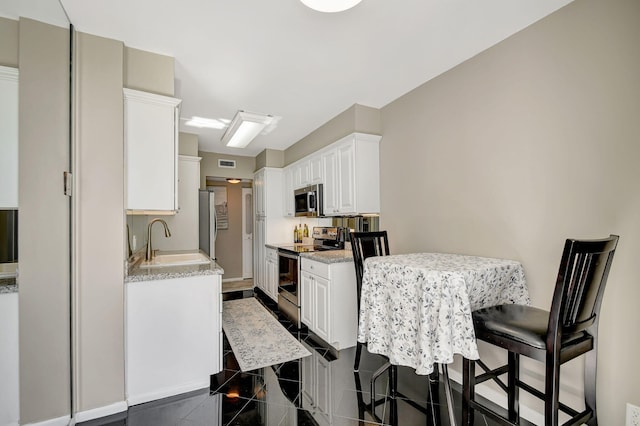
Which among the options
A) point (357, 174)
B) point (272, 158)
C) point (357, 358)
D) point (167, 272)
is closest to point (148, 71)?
point (167, 272)

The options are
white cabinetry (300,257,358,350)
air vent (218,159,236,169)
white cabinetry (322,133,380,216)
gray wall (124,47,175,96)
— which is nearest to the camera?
gray wall (124,47,175,96)

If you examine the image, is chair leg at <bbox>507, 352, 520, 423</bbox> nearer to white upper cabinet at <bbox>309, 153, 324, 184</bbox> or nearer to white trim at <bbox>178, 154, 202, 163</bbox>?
white upper cabinet at <bbox>309, 153, 324, 184</bbox>

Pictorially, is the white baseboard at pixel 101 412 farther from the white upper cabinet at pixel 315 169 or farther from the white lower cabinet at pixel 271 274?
the white upper cabinet at pixel 315 169

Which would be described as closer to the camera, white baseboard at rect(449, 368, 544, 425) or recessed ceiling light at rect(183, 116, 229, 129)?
white baseboard at rect(449, 368, 544, 425)

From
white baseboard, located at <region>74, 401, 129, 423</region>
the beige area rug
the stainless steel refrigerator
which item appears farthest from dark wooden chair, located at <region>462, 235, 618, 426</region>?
the stainless steel refrigerator

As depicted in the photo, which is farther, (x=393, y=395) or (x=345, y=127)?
(x=345, y=127)

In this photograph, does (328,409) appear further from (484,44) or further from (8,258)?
(484,44)

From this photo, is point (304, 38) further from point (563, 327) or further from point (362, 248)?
point (563, 327)

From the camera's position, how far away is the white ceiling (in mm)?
1802

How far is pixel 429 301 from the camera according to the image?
1.69 m

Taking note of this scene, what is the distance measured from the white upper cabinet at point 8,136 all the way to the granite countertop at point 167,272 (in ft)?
3.08

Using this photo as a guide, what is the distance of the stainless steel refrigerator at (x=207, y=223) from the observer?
181 inches

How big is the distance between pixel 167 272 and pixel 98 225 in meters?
0.55

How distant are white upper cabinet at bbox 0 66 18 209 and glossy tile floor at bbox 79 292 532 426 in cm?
161
